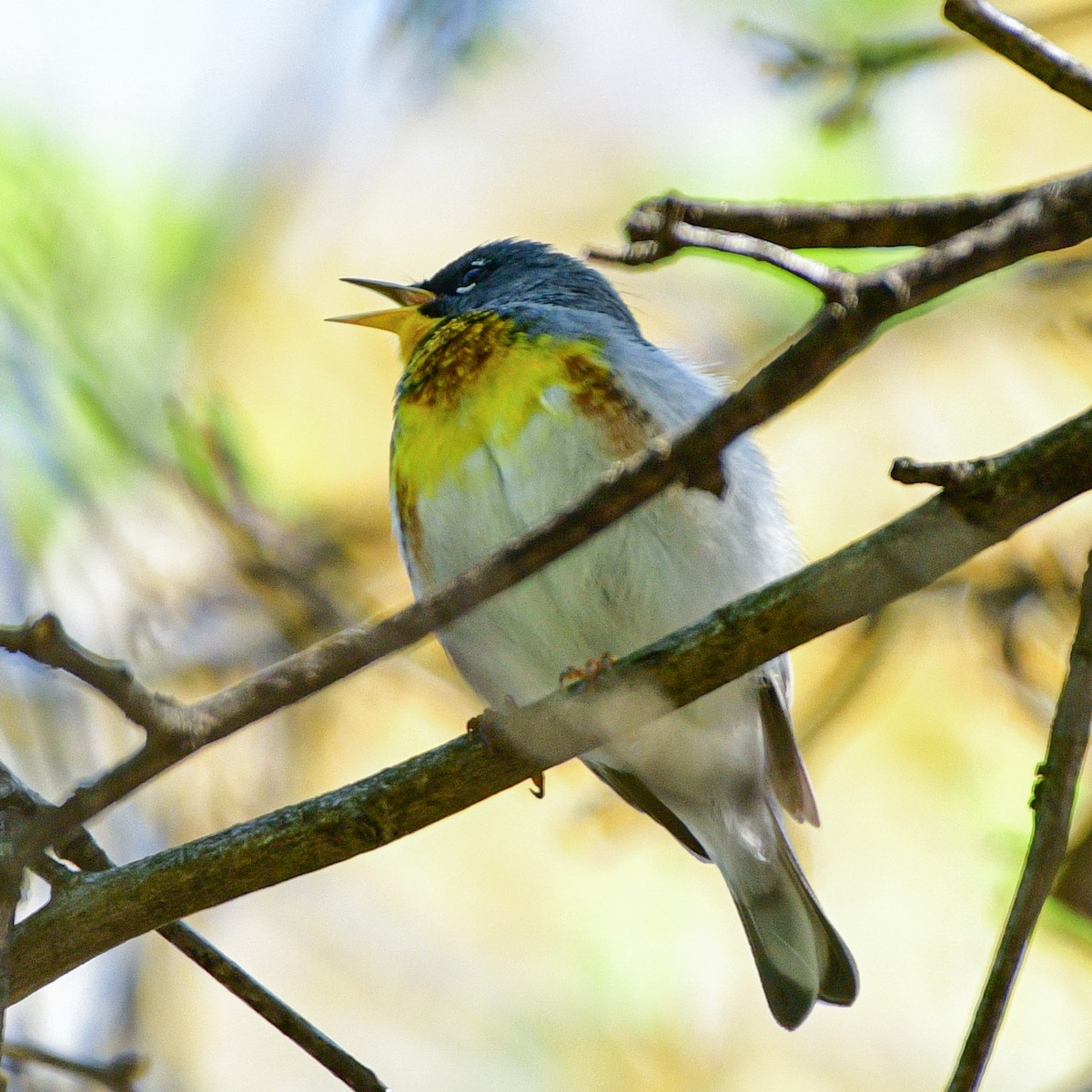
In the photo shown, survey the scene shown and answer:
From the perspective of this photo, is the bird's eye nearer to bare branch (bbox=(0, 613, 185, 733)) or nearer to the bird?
the bird

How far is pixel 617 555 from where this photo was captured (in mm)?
3846

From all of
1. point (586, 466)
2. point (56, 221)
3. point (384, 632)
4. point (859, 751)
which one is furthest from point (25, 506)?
point (859, 751)

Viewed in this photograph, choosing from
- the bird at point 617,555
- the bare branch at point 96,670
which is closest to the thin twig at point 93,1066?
the bare branch at point 96,670

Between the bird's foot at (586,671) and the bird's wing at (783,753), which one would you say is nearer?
the bird's foot at (586,671)

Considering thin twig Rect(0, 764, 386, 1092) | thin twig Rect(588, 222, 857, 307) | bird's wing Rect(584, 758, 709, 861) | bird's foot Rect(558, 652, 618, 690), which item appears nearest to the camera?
thin twig Rect(588, 222, 857, 307)

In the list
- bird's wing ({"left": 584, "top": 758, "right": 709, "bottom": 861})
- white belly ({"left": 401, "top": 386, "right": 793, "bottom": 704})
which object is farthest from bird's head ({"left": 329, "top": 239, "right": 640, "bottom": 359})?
bird's wing ({"left": 584, "top": 758, "right": 709, "bottom": 861})

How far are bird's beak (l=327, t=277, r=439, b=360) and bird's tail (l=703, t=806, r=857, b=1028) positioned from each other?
1956mm

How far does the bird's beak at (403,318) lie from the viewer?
456 centimetres

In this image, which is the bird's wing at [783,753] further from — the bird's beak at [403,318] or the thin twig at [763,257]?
the thin twig at [763,257]

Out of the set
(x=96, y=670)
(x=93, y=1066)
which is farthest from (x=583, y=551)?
(x=96, y=670)

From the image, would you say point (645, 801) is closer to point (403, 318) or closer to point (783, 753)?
point (783, 753)

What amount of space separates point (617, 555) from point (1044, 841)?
1.93m

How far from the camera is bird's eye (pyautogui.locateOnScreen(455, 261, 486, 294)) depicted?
4953 millimetres

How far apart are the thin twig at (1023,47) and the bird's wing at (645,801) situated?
111 inches
